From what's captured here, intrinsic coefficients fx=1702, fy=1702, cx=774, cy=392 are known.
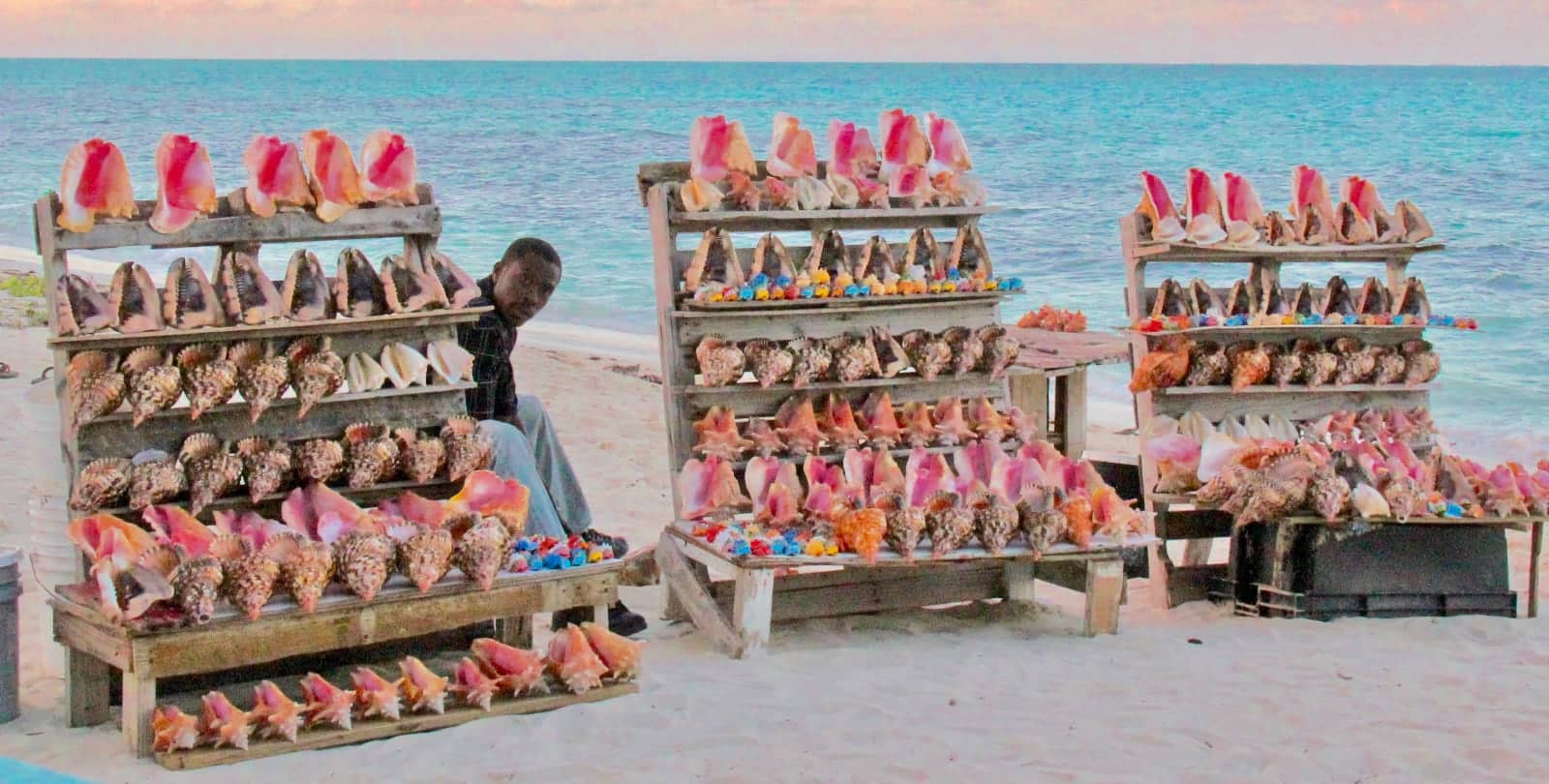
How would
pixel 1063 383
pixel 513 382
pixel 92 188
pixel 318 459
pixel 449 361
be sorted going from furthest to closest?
pixel 1063 383, pixel 513 382, pixel 449 361, pixel 318 459, pixel 92 188

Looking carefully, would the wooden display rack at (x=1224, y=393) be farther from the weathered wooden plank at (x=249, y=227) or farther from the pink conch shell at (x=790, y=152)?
the weathered wooden plank at (x=249, y=227)

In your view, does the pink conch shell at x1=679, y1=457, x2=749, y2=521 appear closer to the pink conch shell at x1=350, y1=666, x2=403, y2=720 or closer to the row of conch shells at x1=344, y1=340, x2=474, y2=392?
the row of conch shells at x1=344, y1=340, x2=474, y2=392

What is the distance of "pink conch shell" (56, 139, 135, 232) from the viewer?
5.14 m

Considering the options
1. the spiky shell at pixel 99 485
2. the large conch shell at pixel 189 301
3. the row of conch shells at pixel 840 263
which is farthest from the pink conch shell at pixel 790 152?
the spiky shell at pixel 99 485

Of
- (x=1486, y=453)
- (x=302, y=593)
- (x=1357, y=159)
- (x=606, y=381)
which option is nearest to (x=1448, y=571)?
(x=302, y=593)

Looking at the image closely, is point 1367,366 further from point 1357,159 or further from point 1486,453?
point 1357,159

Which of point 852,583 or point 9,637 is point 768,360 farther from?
point 9,637

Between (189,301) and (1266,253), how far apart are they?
4275mm

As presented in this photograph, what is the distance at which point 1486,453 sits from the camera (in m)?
12.7

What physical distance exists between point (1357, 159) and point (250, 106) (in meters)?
40.3

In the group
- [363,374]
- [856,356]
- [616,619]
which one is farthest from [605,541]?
[856,356]

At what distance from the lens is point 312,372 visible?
5.38 metres

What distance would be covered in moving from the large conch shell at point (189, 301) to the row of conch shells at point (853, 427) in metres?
1.96

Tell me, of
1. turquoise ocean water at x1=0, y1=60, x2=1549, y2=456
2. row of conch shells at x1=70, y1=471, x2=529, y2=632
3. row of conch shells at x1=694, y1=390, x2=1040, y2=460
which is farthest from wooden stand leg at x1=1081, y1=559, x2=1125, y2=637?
turquoise ocean water at x1=0, y1=60, x2=1549, y2=456
